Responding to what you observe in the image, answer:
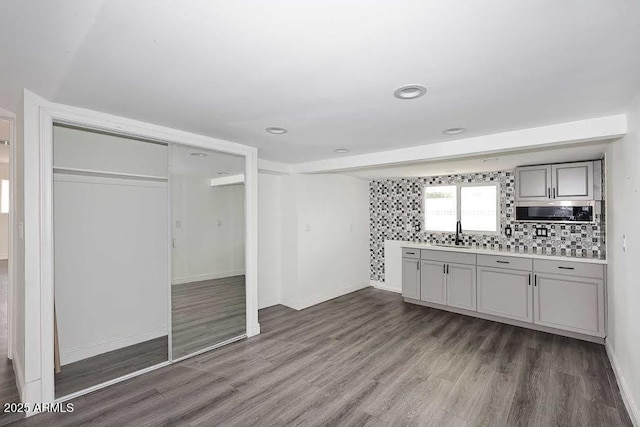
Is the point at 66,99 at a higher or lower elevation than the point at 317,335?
higher

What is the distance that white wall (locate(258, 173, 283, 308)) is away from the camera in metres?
4.76

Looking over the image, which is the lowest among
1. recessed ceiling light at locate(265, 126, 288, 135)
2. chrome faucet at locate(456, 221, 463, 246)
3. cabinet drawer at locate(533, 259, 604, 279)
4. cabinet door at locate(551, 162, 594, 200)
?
cabinet drawer at locate(533, 259, 604, 279)

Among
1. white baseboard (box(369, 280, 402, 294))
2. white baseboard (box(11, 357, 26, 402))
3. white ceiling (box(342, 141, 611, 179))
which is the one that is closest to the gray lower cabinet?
white baseboard (box(369, 280, 402, 294))

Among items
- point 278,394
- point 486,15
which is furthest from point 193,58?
point 278,394

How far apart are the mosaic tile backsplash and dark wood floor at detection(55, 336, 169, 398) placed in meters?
4.07

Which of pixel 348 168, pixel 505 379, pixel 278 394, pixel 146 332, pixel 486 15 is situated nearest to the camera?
pixel 486 15

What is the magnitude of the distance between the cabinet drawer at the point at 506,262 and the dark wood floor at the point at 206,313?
10.4ft

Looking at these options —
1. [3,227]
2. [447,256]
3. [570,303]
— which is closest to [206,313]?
[447,256]

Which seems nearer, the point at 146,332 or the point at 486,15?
the point at 486,15

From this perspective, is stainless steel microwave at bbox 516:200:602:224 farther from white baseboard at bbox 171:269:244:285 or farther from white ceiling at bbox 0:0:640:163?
white baseboard at bbox 171:269:244:285

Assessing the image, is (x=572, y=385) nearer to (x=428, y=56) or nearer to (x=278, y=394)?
(x=278, y=394)

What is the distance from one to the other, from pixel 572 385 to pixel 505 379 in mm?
513

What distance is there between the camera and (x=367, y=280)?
20.0 ft

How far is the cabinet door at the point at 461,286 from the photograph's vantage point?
428 centimetres
